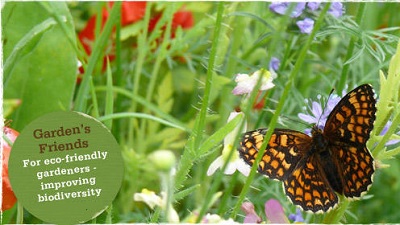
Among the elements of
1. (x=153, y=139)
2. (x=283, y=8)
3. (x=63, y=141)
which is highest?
(x=283, y=8)

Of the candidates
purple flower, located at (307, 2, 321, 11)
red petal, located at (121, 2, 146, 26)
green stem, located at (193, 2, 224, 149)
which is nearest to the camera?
green stem, located at (193, 2, 224, 149)

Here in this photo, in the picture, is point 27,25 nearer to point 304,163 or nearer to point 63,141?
point 63,141

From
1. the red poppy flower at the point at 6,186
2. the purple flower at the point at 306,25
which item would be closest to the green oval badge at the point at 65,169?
the red poppy flower at the point at 6,186

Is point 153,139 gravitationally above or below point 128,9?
below

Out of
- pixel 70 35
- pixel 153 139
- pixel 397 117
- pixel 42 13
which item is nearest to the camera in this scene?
pixel 397 117

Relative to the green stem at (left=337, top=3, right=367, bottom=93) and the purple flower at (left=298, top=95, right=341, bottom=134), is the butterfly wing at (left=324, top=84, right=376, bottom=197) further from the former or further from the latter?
the green stem at (left=337, top=3, right=367, bottom=93)

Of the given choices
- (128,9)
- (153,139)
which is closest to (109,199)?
(153,139)

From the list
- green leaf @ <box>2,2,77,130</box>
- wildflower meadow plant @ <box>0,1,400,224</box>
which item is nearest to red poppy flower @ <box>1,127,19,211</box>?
wildflower meadow plant @ <box>0,1,400,224</box>
